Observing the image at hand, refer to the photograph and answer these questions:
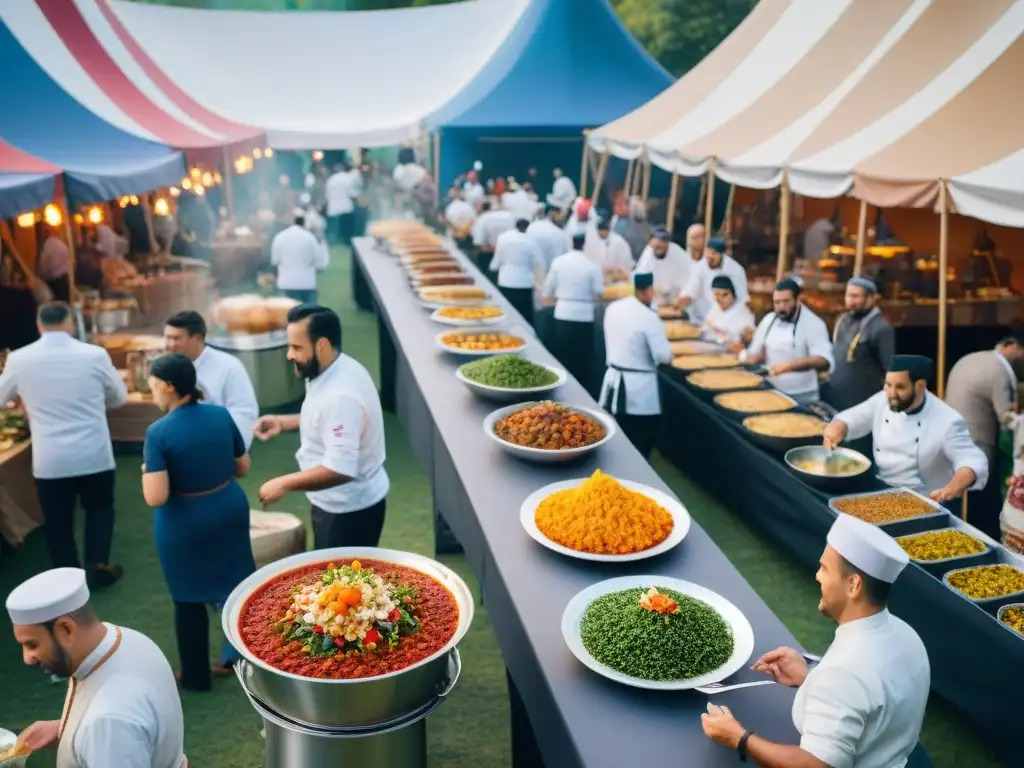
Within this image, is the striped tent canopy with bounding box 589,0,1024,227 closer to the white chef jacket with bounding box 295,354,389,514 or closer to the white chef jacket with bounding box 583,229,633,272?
the white chef jacket with bounding box 583,229,633,272

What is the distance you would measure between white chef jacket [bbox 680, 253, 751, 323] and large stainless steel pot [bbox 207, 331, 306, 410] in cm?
388

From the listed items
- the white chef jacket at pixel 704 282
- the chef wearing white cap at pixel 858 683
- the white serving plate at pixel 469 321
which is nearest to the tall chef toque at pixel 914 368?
the chef wearing white cap at pixel 858 683

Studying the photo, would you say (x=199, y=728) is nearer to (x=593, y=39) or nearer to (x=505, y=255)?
(x=505, y=255)

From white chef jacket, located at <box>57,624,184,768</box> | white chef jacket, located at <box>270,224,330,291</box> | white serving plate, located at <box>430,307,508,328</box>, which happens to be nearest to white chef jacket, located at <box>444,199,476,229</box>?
white chef jacket, located at <box>270,224,330,291</box>

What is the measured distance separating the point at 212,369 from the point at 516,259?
563 cm

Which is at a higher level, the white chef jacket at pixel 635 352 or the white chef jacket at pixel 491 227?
the white chef jacket at pixel 491 227

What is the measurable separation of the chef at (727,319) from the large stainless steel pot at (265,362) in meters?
3.83

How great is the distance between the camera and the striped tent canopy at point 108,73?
9.09 metres

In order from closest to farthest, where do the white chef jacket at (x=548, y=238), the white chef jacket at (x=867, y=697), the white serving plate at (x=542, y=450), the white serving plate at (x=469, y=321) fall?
the white chef jacket at (x=867, y=697)
the white serving plate at (x=542, y=450)
the white serving plate at (x=469, y=321)
the white chef jacket at (x=548, y=238)

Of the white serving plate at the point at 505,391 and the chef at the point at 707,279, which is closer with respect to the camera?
the white serving plate at the point at 505,391

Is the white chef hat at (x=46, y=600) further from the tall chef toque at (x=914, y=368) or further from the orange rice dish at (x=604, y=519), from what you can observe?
the tall chef toque at (x=914, y=368)

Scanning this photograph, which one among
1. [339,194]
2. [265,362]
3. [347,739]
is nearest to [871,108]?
[265,362]

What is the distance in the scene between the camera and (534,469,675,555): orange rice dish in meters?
3.08

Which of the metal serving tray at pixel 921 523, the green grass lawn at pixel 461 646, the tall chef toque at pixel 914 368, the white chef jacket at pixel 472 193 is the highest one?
the white chef jacket at pixel 472 193
